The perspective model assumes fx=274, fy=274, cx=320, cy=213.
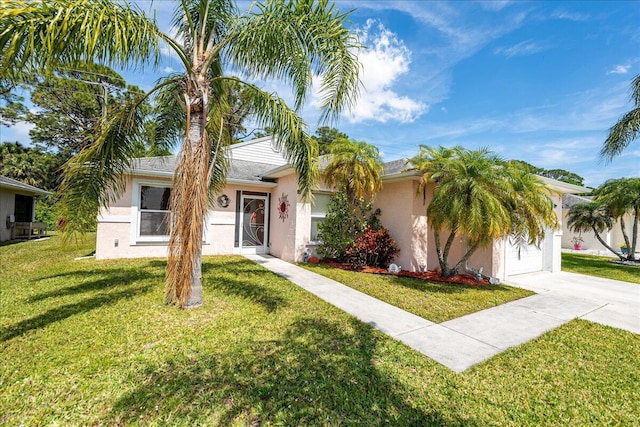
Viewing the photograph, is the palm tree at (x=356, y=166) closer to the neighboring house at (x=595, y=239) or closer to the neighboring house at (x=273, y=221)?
the neighboring house at (x=273, y=221)

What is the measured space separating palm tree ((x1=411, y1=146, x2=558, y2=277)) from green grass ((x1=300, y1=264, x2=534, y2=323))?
4.74ft

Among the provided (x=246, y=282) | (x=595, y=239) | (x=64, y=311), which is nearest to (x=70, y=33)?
(x=64, y=311)

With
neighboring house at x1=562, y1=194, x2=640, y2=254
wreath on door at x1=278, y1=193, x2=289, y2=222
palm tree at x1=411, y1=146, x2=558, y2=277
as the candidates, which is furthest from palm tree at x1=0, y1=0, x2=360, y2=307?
neighboring house at x1=562, y1=194, x2=640, y2=254

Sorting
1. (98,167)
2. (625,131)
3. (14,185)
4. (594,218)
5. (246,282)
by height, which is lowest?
(246,282)

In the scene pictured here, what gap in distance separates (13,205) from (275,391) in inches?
954

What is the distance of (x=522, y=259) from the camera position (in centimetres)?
1048

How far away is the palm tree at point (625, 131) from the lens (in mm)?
11758

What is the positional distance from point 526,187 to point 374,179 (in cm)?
416

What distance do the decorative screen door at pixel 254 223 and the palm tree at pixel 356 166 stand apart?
4698 mm

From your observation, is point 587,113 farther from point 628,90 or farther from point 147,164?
point 147,164

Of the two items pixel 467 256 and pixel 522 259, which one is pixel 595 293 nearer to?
pixel 522 259

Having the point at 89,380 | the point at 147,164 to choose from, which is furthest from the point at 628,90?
the point at 147,164

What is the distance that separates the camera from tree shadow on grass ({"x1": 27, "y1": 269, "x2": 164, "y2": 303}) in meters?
6.23

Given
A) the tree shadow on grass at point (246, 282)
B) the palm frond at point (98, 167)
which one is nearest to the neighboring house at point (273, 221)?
the tree shadow on grass at point (246, 282)
